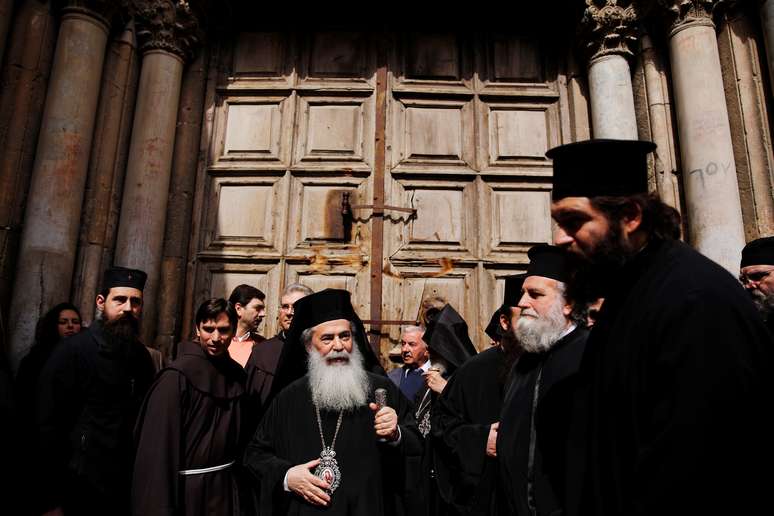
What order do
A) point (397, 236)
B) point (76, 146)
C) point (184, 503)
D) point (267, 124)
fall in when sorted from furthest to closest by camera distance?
point (267, 124)
point (397, 236)
point (76, 146)
point (184, 503)

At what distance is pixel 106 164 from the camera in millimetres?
6344

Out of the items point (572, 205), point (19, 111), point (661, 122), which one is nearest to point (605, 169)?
point (572, 205)

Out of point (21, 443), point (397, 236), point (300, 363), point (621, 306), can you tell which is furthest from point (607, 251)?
point (397, 236)

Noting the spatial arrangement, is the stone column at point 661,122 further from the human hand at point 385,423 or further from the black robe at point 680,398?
the black robe at point 680,398

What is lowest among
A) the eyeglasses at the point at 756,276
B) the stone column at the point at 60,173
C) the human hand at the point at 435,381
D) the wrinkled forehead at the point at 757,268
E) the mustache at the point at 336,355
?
the human hand at the point at 435,381

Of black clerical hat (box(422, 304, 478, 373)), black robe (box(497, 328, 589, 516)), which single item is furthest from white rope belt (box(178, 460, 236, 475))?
black clerical hat (box(422, 304, 478, 373))

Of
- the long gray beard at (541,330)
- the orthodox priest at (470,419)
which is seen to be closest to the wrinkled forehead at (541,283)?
the long gray beard at (541,330)

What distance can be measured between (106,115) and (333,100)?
2.71 metres

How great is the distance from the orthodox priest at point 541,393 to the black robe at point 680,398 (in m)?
0.60

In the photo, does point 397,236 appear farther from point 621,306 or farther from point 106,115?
point 621,306

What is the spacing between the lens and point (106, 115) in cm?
644

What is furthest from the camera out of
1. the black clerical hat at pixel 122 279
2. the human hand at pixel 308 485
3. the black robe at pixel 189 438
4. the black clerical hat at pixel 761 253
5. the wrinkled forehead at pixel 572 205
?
the black clerical hat at pixel 122 279

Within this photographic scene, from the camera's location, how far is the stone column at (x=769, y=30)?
19.1 ft

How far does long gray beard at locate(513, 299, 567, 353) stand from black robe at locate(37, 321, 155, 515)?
8.56ft
